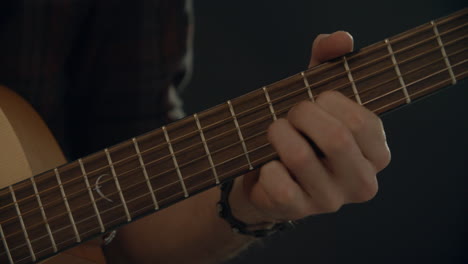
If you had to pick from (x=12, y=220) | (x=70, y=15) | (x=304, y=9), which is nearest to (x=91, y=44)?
(x=70, y=15)

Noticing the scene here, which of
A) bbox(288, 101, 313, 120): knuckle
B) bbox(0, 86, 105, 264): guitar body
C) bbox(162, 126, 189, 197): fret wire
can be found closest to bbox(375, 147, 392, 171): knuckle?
bbox(288, 101, 313, 120): knuckle

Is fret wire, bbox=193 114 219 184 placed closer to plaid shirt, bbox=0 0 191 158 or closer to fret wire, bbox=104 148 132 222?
→ fret wire, bbox=104 148 132 222

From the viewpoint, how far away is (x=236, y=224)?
0.66 m

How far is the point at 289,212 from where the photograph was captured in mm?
545

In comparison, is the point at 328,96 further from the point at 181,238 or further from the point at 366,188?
the point at 181,238

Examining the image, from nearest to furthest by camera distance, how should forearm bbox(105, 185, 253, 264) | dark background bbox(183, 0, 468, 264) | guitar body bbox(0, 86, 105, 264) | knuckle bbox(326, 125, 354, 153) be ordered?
knuckle bbox(326, 125, 354, 153) < guitar body bbox(0, 86, 105, 264) < forearm bbox(105, 185, 253, 264) < dark background bbox(183, 0, 468, 264)

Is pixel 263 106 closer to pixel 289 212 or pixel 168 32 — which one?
pixel 289 212

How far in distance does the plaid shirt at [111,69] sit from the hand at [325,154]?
401 mm

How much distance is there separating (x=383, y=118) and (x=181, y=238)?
996mm

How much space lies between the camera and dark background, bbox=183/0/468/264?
149cm

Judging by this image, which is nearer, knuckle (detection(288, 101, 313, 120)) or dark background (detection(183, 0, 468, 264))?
knuckle (detection(288, 101, 313, 120))

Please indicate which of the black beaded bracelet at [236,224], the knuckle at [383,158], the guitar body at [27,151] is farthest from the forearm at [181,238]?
the knuckle at [383,158]

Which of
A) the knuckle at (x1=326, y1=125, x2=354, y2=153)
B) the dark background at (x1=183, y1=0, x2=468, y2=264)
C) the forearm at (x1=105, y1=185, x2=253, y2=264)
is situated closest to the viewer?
the knuckle at (x1=326, y1=125, x2=354, y2=153)

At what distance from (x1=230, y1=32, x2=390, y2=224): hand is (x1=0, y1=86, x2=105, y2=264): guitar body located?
25 cm
